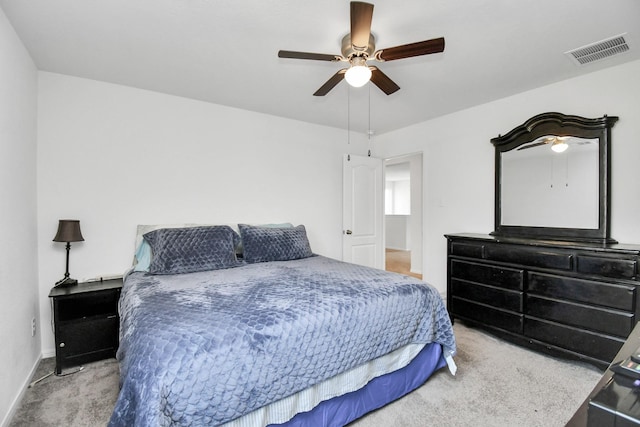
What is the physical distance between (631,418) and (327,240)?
378 centimetres

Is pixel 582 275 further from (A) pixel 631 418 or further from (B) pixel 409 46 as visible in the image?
(A) pixel 631 418

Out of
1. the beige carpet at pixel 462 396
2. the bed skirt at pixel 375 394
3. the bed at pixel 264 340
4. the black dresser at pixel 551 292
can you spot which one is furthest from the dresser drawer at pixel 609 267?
the bed skirt at pixel 375 394

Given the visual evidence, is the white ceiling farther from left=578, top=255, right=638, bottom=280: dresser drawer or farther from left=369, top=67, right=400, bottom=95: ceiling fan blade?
left=578, top=255, right=638, bottom=280: dresser drawer

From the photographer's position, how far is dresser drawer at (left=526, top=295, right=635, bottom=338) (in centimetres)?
213

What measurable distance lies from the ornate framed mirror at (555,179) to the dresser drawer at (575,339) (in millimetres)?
836

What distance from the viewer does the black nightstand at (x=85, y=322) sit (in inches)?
89.7

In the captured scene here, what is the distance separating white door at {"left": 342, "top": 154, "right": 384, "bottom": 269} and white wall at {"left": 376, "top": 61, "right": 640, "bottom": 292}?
0.51 meters

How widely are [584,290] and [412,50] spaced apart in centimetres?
227

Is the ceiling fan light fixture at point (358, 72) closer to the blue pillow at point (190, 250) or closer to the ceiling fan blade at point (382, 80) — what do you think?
the ceiling fan blade at point (382, 80)

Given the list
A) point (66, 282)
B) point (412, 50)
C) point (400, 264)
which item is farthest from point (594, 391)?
point (400, 264)

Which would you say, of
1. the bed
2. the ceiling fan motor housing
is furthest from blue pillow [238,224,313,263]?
the ceiling fan motor housing

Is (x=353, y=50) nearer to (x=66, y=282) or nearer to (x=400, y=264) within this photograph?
(x=66, y=282)

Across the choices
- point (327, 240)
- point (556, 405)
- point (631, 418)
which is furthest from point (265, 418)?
point (327, 240)

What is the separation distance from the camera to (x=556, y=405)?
1.89 m
